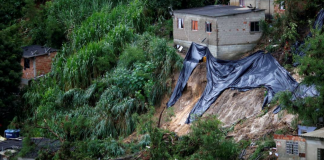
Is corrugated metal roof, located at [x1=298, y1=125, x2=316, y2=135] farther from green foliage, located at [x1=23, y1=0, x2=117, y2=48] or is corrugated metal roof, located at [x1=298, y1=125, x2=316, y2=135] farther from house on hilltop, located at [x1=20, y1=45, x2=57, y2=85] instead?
green foliage, located at [x1=23, y1=0, x2=117, y2=48]

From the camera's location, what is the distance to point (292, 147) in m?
16.4

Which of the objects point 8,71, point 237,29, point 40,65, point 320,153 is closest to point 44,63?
point 40,65

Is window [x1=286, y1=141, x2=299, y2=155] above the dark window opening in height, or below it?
below

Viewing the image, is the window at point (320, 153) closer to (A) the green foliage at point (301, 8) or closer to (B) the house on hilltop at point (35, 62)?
(A) the green foliage at point (301, 8)

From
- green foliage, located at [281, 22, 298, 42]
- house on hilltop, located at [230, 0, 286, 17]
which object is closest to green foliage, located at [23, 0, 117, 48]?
house on hilltop, located at [230, 0, 286, 17]

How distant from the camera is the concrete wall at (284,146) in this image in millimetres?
16109

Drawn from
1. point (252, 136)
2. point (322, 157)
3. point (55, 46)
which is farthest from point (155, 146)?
point (55, 46)

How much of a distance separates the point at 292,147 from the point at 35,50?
17220mm

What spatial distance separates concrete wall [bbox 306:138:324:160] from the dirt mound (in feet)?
7.13

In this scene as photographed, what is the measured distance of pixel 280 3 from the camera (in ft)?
75.8

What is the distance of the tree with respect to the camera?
26391mm

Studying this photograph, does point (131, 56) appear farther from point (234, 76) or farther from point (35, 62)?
point (35, 62)

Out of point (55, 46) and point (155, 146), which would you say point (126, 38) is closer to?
point (55, 46)

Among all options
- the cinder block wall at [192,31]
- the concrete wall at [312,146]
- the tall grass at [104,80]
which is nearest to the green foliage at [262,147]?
the concrete wall at [312,146]
